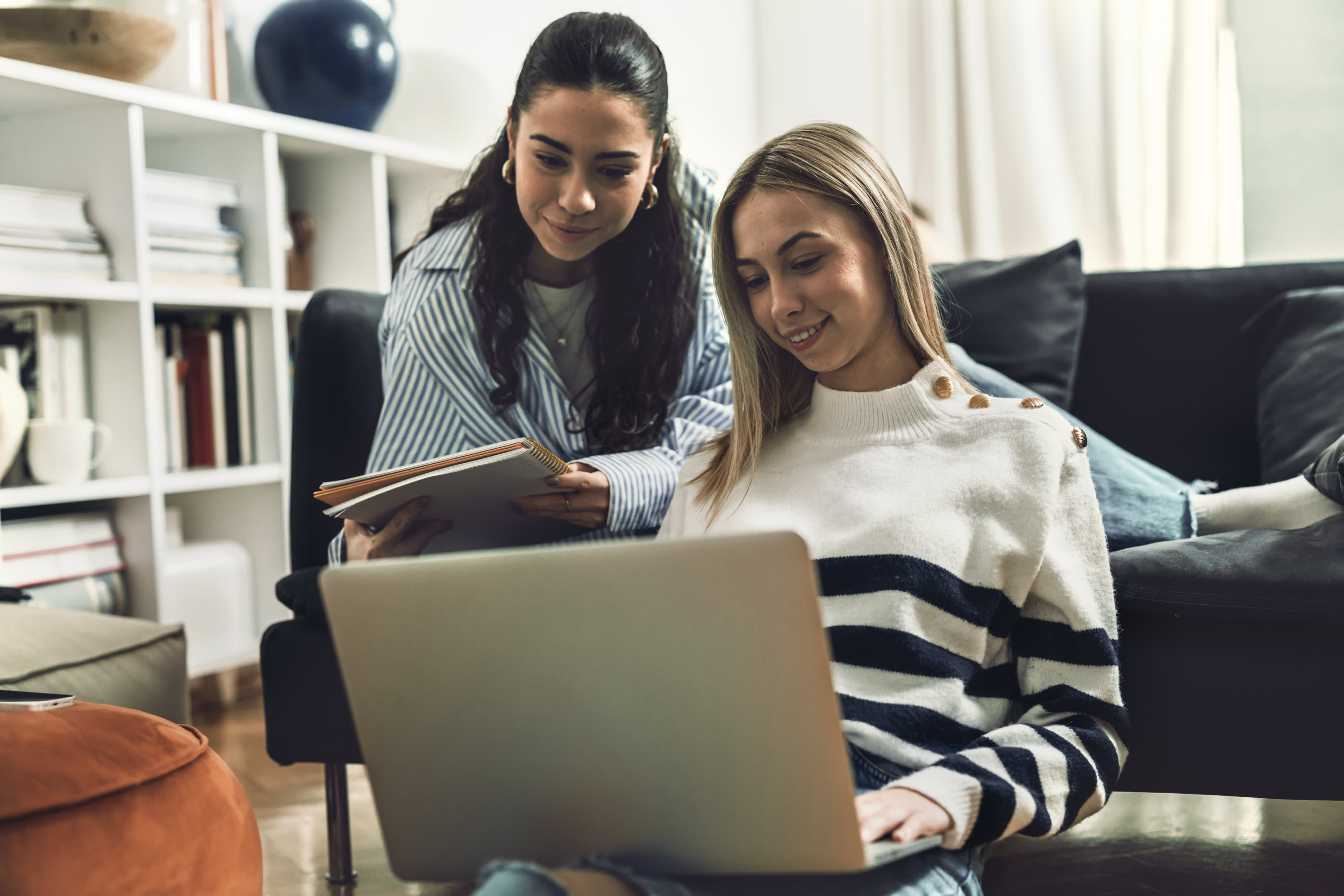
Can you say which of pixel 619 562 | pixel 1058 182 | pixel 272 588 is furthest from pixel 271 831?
pixel 1058 182

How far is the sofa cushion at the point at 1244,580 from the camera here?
3.58 feet

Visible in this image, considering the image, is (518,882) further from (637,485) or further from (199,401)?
(199,401)

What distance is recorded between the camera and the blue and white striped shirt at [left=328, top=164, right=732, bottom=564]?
1333 millimetres


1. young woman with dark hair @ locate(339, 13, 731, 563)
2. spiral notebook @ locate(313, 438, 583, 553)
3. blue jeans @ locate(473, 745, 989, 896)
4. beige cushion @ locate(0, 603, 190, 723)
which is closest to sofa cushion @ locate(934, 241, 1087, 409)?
young woman with dark hair @ locate(339, 13, 731, 563)

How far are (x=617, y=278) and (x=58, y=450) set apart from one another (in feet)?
3.83

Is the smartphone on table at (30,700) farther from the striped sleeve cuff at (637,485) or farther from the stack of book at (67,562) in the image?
the stack of book at (67,562)

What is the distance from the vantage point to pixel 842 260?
1.03 m

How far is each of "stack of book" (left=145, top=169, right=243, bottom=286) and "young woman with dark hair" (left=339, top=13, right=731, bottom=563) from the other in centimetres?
92

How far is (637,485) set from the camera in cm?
130

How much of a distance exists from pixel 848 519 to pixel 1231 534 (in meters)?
0.52

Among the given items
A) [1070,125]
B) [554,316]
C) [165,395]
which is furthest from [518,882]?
[1070,125]

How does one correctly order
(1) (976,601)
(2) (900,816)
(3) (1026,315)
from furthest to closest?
(3) (1026,315) → (1) (976,601) → (2) (900,816)

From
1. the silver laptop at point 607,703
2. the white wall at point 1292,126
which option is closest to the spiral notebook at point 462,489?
the silver laptop at point 607,703

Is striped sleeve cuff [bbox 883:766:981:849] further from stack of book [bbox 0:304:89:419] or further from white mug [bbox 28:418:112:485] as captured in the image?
stack of book [bbox 0:304:89:419]
